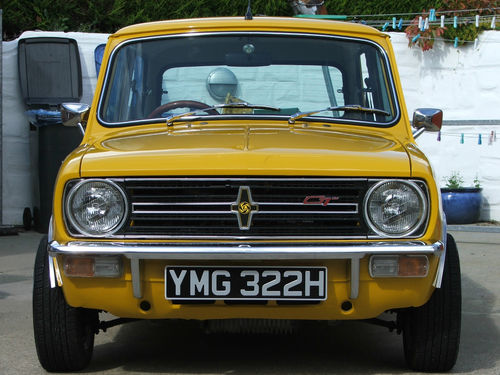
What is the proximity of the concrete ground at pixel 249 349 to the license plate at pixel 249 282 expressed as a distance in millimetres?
541

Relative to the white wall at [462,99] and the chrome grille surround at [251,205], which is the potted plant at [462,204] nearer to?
the white wall at [462,99]

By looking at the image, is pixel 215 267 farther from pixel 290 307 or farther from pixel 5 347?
pixel 5 347

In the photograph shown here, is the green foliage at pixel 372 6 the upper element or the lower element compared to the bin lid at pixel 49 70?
upper

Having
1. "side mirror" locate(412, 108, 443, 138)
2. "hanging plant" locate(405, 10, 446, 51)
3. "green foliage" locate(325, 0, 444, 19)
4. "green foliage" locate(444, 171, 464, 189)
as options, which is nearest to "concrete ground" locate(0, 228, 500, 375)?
"side mirror" locate(412, 108, 443, 138)

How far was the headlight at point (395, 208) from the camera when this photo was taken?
3854mm

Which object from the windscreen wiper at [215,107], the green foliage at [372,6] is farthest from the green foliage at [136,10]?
the windscreen wiper at [215,107]

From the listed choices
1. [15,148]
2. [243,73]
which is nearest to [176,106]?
[243,73]

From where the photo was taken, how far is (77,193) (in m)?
3.89

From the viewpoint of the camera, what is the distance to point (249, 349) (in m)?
4.82

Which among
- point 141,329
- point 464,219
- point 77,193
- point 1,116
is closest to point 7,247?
point 1,116

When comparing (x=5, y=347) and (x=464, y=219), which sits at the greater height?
(x=5, y=347)

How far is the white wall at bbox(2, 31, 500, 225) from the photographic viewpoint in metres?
11.1

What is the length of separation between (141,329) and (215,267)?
1711mm

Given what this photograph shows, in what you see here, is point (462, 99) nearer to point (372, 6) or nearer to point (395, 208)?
point (372, 6)
